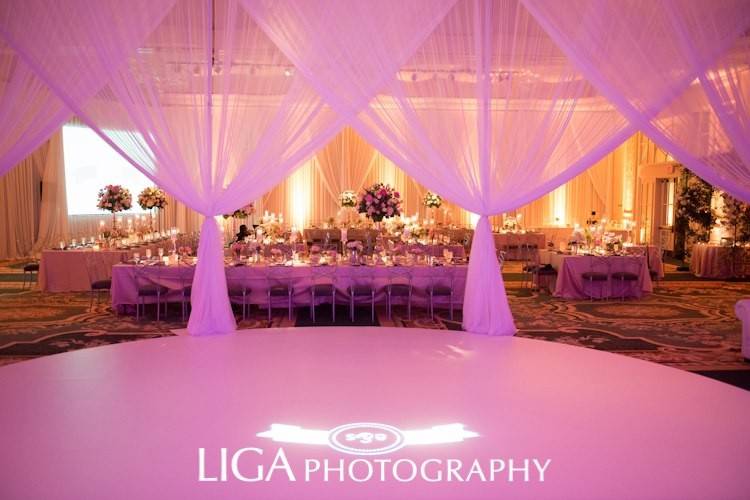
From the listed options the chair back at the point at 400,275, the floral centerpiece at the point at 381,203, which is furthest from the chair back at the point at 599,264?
the chair back at the point at 400,275

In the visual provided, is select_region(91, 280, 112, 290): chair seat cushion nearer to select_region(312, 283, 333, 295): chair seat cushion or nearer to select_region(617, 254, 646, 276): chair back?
select_region(312, 283, 333, 295): chair seat cushion

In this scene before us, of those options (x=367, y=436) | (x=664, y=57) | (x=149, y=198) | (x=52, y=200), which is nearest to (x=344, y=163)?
(x=149, y=198)

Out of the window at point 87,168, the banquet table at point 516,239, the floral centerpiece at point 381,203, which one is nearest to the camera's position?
the floral centerpiece at point 381,203

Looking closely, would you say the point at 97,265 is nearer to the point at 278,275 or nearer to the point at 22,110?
the point at 278,275

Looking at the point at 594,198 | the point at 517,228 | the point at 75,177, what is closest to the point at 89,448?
the point at 517,228

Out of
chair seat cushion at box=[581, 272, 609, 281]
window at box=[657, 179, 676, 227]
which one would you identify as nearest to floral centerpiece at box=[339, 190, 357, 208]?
chair seat cushion at box=[581, 272, 609, 281]

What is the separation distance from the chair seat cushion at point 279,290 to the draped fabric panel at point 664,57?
14.1 ft

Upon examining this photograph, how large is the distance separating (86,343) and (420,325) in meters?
3.68

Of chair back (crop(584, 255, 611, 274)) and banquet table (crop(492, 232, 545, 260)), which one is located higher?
banquet table (crop(492, 232, 545, 260))

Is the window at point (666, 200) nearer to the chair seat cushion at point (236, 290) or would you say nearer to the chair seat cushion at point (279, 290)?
the chair seat cushion at point (279, 290)

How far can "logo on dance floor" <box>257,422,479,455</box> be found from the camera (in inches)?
142

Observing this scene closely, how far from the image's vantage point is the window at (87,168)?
15.5 metres

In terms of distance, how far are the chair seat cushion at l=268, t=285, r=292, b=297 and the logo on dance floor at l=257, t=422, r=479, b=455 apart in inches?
169

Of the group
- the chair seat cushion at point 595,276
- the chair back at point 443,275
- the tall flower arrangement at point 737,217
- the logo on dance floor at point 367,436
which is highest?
the tall flower arrangement at point 737,217
